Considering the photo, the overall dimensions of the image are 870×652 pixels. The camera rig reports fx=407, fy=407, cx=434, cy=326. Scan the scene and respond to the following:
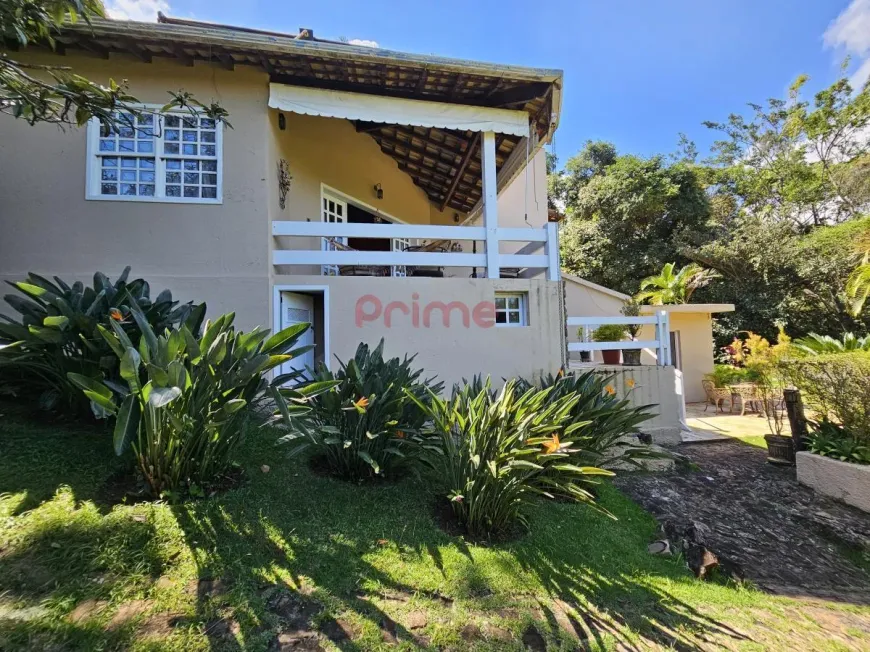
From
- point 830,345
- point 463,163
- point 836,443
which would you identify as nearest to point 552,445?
point 836,443

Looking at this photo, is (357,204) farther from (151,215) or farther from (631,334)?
(631,334)

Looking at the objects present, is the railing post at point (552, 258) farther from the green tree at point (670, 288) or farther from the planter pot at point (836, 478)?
the green tree at point (670, 288)

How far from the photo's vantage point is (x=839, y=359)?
5.83 meters

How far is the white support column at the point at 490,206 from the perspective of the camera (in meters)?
6.41

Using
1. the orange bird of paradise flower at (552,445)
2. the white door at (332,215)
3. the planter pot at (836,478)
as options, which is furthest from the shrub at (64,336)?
the planter pot at (836,478)

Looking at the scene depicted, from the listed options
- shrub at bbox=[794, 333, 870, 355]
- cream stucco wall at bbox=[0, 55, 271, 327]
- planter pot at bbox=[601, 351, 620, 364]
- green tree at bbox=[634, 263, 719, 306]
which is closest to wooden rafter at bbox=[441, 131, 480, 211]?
cream stucco wall at bbox=[0, 55, 271, 327]

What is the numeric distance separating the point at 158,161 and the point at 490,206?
483 cm

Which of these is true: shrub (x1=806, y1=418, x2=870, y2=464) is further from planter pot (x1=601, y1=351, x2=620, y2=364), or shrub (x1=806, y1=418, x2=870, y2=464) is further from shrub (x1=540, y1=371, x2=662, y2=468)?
shrub (x1=540, y1=371, x2=662, y2=468)

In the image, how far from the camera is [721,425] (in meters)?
9.66

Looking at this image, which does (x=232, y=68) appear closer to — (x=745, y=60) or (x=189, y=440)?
(x=189, y=440)

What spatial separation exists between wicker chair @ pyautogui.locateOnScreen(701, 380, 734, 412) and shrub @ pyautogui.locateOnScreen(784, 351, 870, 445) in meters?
5.52

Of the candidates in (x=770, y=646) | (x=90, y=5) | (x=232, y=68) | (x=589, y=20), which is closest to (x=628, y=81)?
(x=589, y=20)

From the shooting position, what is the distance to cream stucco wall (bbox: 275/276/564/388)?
5930mm

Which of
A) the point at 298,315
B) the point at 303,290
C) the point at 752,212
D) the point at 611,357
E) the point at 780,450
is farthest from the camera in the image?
the point at 752,212
